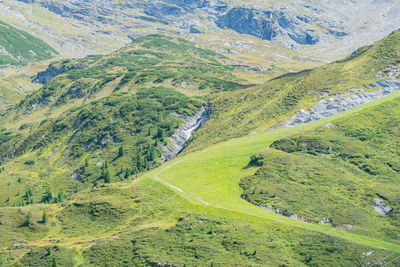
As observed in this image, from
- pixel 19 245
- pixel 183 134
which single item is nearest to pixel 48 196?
pixel 19 245

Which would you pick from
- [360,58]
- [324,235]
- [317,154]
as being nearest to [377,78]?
[360,58]

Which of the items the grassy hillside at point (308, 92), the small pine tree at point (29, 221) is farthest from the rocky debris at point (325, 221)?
the small pine tree at point (29, 221)

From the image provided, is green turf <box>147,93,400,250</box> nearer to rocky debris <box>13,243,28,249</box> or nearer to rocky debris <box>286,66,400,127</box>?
rocky debris <box>286,66,400,127</box>

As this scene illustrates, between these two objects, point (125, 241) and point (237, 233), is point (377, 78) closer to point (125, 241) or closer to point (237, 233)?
point (237, 233)

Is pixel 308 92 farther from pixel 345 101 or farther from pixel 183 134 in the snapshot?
pixel 183 134

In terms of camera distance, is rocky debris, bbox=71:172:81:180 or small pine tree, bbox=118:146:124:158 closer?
rocky debris, bbox=71:172:81:180

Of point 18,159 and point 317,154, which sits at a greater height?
point 317,154

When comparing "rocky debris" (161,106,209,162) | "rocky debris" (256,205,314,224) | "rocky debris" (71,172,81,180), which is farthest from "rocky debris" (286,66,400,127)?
"rocky debris" (71,172,81,180)
